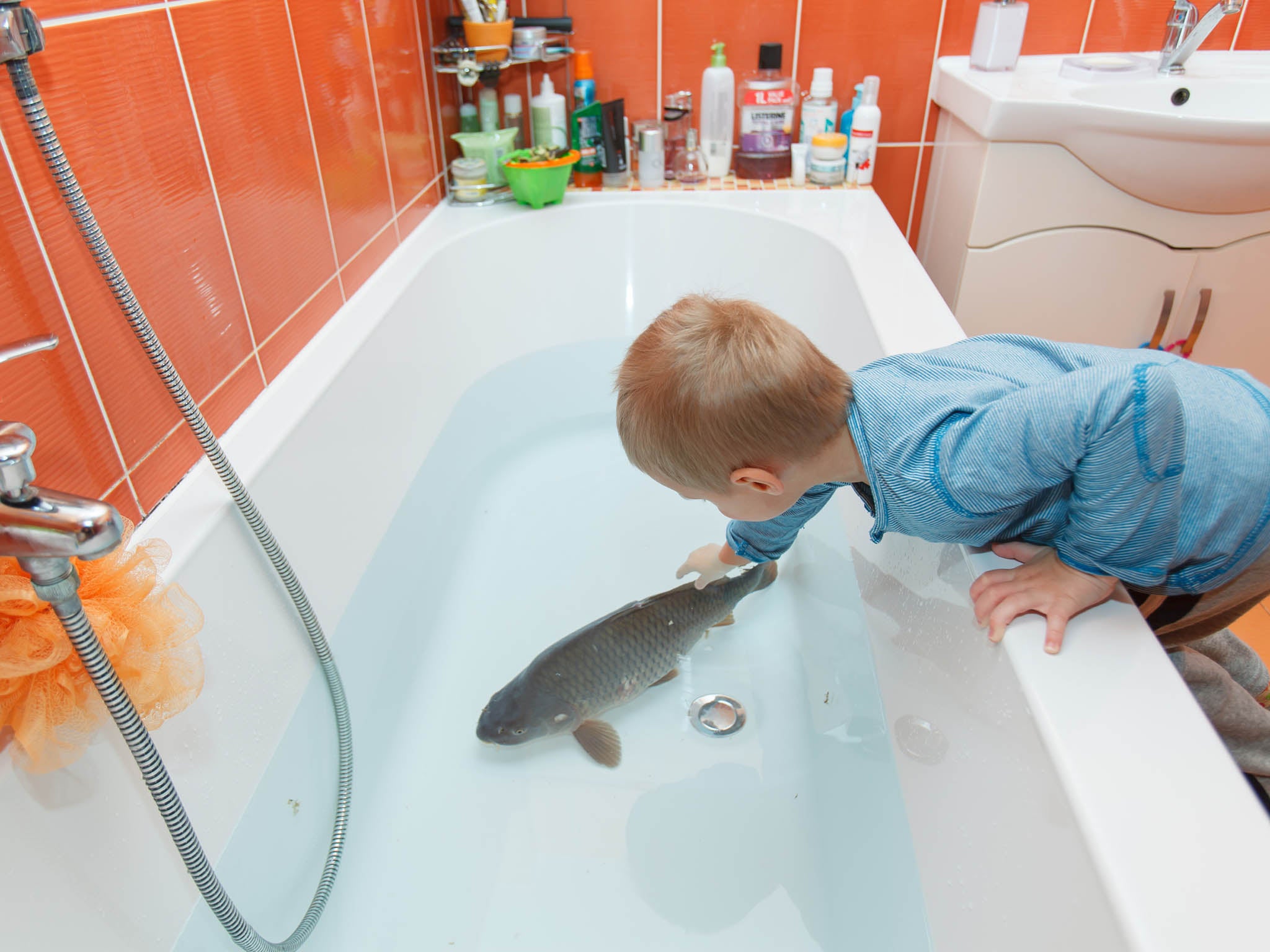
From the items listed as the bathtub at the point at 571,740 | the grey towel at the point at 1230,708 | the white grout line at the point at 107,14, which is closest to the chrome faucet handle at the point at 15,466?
the bathtub at the point at 571,740

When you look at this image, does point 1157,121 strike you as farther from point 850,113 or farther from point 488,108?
point 488,108

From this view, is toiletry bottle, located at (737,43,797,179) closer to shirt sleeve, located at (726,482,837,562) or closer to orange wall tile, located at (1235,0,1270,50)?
orange wall tile, located at (1235,0,1270,50)

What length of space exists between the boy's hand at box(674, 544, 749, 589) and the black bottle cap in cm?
104

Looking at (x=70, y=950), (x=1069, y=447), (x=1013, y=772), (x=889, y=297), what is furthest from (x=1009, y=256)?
(x=70, y=950)

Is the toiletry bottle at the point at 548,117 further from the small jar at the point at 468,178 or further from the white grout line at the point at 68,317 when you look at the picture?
the white grout line at the point at 68,317

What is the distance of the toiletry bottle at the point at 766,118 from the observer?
169cm

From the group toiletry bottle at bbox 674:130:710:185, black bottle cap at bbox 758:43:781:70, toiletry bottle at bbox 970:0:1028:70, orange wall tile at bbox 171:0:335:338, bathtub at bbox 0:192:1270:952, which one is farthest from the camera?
toiletry bottle at bbox 674:130:710:185

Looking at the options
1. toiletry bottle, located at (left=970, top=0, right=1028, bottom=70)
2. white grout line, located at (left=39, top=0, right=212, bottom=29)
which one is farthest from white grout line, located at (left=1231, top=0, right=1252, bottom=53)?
white grout line, located at (left=39, top=0, right=212, bottom=29)

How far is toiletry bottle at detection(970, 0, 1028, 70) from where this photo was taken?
1.55m

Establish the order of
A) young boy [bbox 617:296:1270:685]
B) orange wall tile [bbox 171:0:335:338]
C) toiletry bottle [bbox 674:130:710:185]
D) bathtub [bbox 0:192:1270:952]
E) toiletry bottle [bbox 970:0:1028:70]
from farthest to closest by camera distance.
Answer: toiletry bottle [bbox 674:130:710:185]
toiletry bottle [bbox 970:0:1028:70]
orange wall tile [bbox 171:0:335:338]
young boy [bbox 617:296:1270:685]
bathtub [bbox 0:192:1270:952]

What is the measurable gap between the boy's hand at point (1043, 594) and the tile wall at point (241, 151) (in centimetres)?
77

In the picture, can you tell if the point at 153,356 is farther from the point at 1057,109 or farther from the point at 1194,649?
the point at 1057,109

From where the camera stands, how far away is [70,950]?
0.60 metres

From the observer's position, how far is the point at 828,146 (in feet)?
5.52
